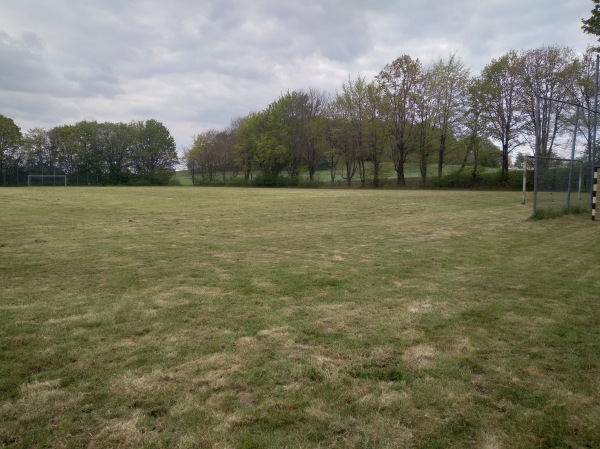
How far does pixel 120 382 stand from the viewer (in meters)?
2.91

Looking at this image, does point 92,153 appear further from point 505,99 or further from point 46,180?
point 505,99

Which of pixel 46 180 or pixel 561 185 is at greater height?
pixel 46 180

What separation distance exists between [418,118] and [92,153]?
5260 centimetres

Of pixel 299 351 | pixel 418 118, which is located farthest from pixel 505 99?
pixel 299 351

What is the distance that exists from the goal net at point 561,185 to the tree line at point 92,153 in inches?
2455

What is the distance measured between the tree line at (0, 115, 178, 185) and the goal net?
62361 millimetres

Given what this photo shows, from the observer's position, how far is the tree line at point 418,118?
38188mm

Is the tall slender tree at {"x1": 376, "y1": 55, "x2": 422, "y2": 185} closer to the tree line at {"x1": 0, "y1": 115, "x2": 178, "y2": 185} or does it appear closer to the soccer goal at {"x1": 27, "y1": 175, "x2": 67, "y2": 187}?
the tree line at {"x1": 0, "y1": 115, "x2": 178, "y2": 185}

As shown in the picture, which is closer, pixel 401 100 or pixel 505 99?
pixel 505 99

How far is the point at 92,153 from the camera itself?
67.8 metres

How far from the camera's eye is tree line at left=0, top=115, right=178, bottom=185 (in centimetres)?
6200

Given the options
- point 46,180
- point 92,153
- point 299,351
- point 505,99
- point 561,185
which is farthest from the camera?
point 92,153

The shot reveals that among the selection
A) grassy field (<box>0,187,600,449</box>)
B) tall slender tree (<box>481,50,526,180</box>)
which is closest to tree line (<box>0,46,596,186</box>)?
tall slender tree (<box>481,50,526,180</box>)

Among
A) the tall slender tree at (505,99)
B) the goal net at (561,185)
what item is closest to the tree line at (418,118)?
the tall slender tree at (505,99)
